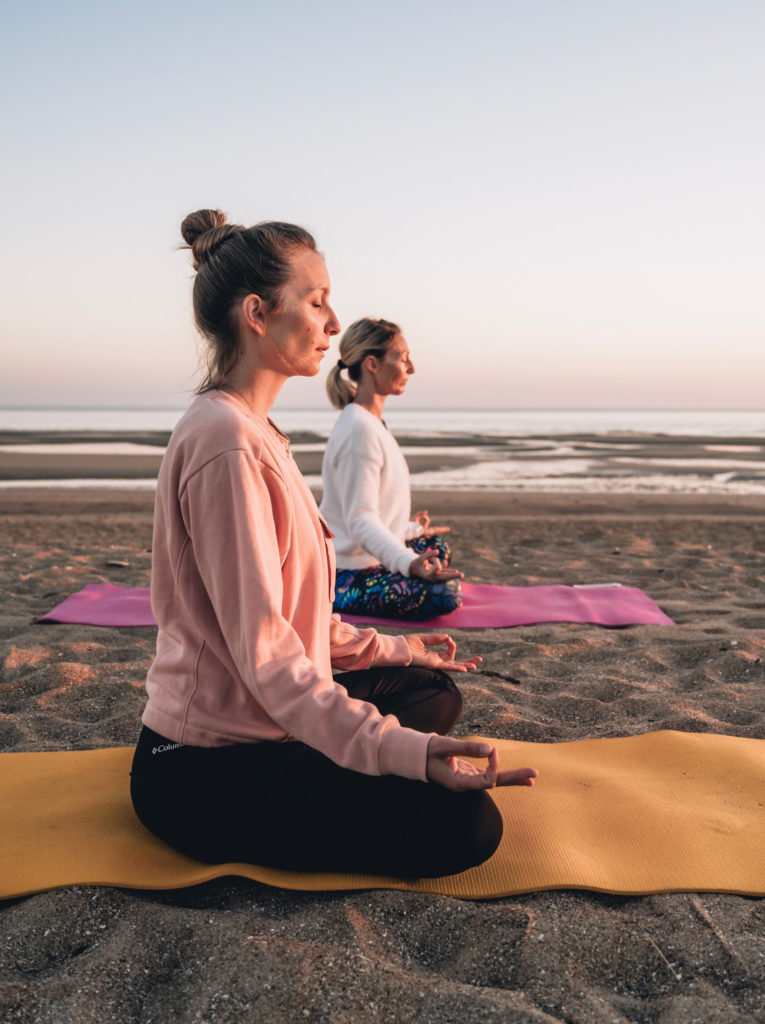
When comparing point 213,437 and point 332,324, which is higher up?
point 332,324

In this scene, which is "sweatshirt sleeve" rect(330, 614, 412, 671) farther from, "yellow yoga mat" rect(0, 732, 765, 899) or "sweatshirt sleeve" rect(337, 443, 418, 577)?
"sweatshirt sleeve" rect(337, 443, 418, 577)

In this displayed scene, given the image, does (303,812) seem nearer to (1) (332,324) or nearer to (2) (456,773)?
(2) (456,773)

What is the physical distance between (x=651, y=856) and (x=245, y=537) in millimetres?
1253

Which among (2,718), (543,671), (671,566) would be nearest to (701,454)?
(671,566)

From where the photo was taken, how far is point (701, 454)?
20.3m

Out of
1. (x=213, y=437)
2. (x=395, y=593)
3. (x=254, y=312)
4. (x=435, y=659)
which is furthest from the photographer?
(x=395, y=593)

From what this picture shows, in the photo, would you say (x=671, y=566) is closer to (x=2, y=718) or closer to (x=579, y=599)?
(x=579, y=599)

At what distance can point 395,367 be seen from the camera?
169 inches

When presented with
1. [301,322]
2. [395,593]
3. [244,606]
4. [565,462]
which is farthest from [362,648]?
[565,462]

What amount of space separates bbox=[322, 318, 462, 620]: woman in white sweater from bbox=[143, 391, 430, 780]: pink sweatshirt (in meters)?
2.05

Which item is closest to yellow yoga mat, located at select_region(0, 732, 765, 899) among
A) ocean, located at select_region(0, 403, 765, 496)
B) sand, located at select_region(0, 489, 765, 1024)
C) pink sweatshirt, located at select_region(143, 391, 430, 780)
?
sand, located at select_region(0, 489, 765, 1024)

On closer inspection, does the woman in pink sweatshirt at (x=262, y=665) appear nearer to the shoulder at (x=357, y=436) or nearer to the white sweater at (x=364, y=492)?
the white sweater at (x=364, y=492)

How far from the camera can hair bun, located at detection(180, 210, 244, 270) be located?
199 centimetres

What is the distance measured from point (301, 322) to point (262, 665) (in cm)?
80
